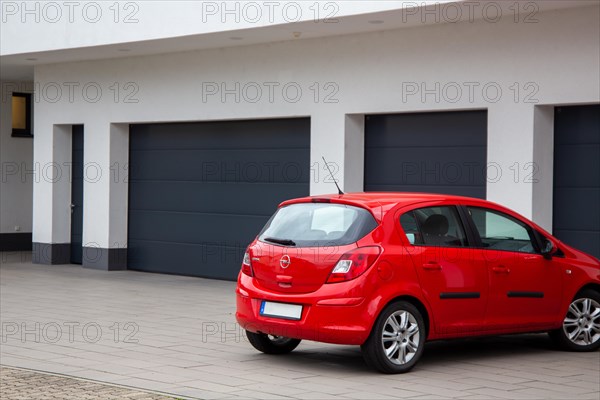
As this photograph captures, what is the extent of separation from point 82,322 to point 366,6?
5.55 metres

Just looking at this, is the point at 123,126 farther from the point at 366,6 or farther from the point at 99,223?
the point at 366,6

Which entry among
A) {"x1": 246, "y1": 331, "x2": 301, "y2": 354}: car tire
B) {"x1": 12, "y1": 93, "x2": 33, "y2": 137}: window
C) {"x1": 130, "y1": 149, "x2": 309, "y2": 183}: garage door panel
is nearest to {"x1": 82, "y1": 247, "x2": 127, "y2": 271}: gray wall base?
{"x1": 130, "y1": 149, "x2": 309, "y2": 183}: garage door panel

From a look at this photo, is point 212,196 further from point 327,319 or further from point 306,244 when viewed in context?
point 327,319

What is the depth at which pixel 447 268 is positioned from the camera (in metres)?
9.85

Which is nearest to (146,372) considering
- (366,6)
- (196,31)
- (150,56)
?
(366,6)

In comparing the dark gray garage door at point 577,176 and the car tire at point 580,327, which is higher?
the dark gray garage door at point 577,176

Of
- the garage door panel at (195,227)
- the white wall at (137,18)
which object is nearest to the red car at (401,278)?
the white wall at (137,18)

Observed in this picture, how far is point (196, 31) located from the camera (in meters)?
16.4

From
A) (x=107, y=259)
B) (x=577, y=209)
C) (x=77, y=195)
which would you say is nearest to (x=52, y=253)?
(x=77, y=195)

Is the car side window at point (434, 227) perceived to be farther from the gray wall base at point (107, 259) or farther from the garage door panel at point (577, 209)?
the gray wall base at point (107, 259)

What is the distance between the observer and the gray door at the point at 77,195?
21422 millimetres

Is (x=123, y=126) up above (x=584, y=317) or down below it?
above

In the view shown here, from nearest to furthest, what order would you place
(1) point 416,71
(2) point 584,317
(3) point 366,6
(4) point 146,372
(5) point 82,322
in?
(4) point 146,372, (2) point 584,317, (5) point 82,322, (3) point 366,6, (1) point 416,71

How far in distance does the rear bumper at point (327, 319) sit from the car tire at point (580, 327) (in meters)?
2.73
